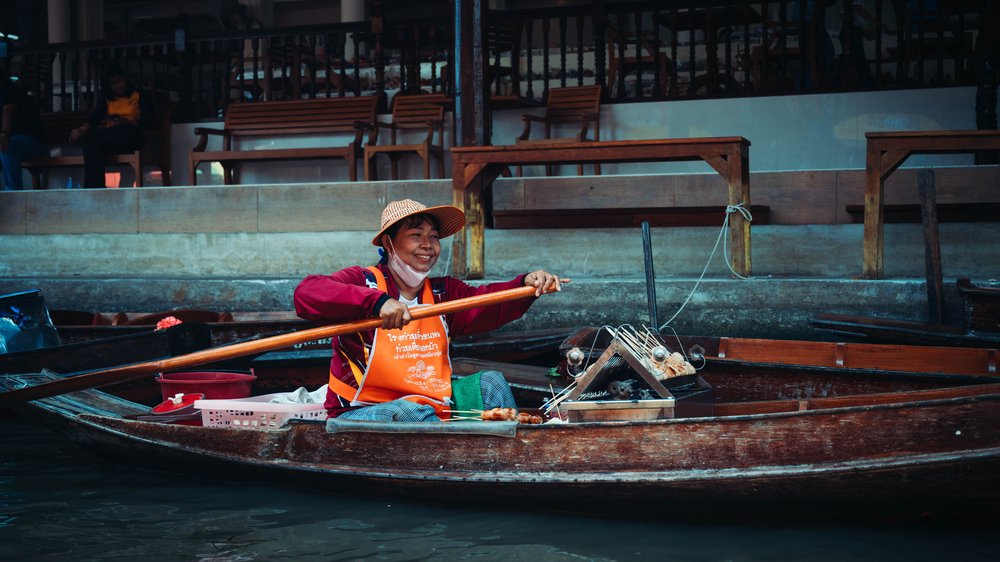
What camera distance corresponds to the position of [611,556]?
146 inches

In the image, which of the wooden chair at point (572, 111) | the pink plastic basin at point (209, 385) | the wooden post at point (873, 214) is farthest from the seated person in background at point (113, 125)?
the wooden post at point (873, 214)

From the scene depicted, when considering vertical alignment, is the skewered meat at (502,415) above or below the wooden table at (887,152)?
below

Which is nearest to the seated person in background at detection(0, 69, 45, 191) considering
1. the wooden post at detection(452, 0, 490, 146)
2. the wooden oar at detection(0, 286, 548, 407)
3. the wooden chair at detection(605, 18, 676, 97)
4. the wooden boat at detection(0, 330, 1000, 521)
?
the wooden post at detection(452, 0, 490, 146)

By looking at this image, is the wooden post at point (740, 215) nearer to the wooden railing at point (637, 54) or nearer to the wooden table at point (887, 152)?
the wooden table at point (887, 152)

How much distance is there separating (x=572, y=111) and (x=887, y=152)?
3.85 metres

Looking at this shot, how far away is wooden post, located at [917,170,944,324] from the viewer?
6.21 metres

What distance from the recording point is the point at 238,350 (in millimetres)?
A: 4312

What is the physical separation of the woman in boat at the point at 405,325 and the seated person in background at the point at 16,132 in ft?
25.1

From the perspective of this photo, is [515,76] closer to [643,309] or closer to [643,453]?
[643,309]

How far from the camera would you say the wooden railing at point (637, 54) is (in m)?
9.49

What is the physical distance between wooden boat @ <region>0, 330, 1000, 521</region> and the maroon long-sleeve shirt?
1.09 ft

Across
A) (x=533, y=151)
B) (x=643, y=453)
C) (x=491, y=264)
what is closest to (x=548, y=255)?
(x=491, y=264)

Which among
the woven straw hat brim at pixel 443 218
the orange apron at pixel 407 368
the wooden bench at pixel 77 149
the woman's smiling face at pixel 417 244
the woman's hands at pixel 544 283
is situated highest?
the wooden bench at pixel 77 149

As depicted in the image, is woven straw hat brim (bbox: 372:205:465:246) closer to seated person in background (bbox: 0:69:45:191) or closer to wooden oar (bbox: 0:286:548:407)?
wooden oar (bbox: 0:286:548:407)
